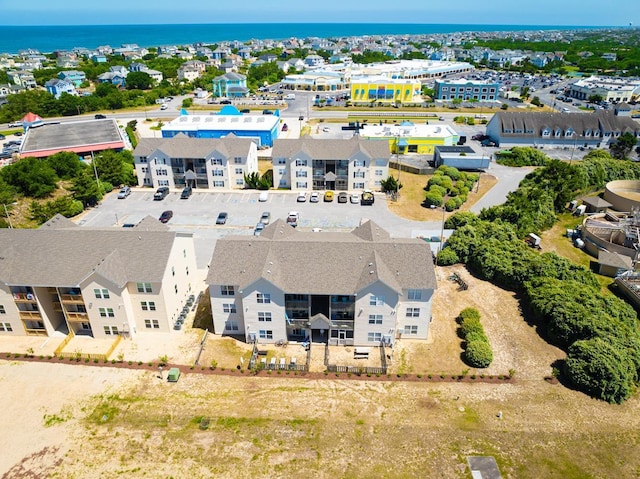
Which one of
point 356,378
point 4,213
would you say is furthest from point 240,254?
point 4,213

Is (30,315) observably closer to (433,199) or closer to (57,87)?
(433,199)

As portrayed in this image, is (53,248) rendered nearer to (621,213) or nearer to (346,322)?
(346,322)

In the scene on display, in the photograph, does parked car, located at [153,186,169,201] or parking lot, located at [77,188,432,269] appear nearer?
parking lot, located at [77,188,432,269]

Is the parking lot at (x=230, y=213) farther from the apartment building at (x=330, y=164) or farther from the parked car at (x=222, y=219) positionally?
the apartment building at (x=330, y=164)

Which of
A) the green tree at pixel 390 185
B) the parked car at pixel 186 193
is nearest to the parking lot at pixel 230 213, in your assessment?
the parked car at pixel 186 193

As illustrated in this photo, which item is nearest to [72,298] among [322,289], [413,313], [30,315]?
[30,315]

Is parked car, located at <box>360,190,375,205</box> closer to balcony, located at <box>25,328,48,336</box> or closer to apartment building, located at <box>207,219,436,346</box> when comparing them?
apartment building, located at <box>207,219,436,346</box>

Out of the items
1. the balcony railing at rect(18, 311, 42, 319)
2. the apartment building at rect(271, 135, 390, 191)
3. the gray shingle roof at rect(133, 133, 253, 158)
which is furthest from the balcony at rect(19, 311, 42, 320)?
the apartment building at rect(271, 135, 390, 191)
